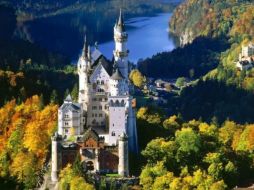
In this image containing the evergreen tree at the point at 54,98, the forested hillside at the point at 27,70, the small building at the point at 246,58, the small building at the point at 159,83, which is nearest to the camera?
the evergreen tree at the point at 54,98

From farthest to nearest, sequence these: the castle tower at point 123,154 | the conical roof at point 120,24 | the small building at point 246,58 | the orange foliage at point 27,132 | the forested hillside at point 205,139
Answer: the small building at point 246,58
the orange foliage at point 27,132
the conical roof at point 120,24
the castle tower at point 123,154
the forested hillside at point 205,139

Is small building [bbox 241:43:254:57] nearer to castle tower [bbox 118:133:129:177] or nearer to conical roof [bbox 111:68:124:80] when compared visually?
conical roof [bbox 111:68:124:80]

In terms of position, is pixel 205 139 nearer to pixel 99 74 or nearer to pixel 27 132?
pixel 99 74

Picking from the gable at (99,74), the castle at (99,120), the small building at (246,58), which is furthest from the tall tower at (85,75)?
the small building at (246,58)

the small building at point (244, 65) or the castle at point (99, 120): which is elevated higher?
the small building at point (244, 65)

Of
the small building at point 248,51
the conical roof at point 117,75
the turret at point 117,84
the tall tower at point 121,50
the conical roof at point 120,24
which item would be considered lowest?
the turret at point 117,84

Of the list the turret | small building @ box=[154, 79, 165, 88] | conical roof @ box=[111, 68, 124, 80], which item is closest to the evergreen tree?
the turret

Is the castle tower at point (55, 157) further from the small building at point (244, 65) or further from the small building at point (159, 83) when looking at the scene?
the small building at point (159, 83)

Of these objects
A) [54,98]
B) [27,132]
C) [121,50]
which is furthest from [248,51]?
[27,132]
